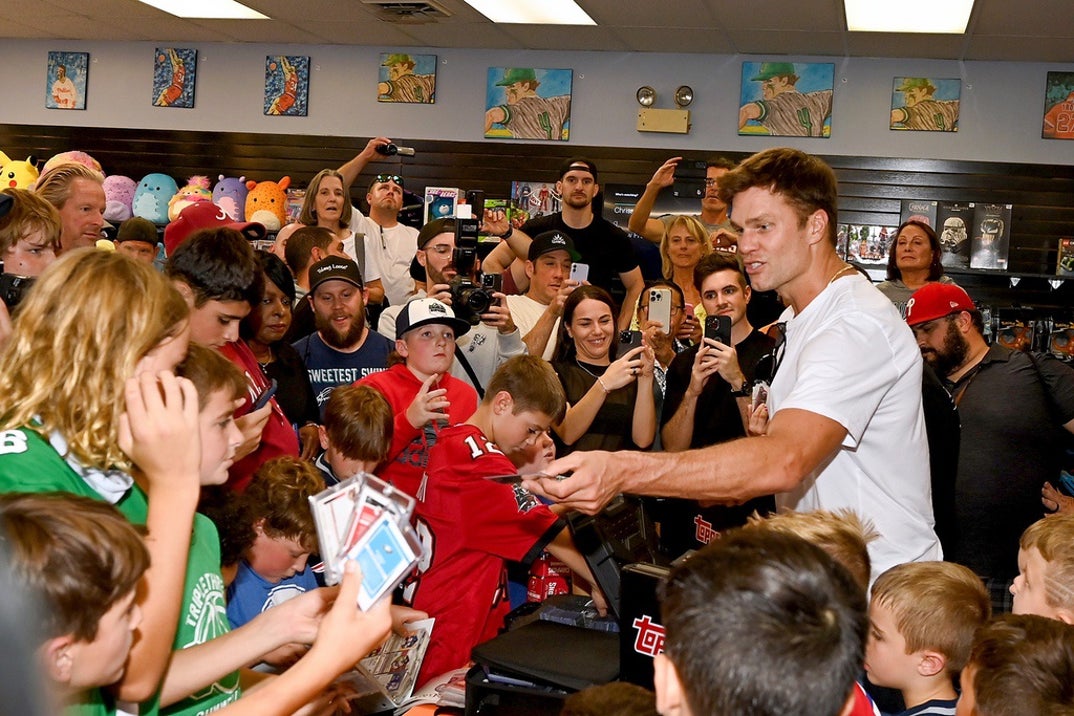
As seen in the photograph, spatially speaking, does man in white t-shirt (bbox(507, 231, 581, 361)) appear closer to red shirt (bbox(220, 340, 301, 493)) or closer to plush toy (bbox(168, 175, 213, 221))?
red shirt (bbox(220, 340, 301, 493))

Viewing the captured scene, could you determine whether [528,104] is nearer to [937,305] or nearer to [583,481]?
[937,305]

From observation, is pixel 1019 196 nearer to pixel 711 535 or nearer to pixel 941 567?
pixel 711 535

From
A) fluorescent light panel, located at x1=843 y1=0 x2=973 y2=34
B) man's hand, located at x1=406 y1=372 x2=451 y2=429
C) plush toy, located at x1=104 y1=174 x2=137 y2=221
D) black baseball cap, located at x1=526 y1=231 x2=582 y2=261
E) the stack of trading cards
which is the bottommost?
man's hand, located at x1=406 y1=372 x2=451 y2=429

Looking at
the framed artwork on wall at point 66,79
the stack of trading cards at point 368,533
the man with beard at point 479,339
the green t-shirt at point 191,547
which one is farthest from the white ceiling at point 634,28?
the stack of trading cards at point 368,533

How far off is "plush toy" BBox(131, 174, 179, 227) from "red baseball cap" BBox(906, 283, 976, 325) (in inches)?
270

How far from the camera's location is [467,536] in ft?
10.4

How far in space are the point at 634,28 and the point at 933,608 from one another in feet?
20.7

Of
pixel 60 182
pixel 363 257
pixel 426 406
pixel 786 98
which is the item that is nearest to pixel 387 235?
pixel 363 257

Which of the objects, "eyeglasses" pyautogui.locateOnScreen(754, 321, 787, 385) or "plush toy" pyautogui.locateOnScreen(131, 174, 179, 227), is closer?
"eyeglasses" pyautogui.locateOnScreen(754, 321, 787, 385)

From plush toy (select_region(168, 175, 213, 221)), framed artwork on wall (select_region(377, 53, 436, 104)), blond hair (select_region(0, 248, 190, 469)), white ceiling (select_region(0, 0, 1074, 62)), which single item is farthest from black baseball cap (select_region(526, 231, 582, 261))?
framed artwork on wall (select_region(377, 53, 436, 104))

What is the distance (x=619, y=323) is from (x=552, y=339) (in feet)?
3.06

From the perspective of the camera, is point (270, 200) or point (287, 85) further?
point (287, 85)

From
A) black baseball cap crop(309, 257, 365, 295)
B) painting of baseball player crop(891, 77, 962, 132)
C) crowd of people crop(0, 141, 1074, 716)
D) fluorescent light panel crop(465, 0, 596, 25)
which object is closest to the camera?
crowd of people crop(0, 141, 1074, 716)

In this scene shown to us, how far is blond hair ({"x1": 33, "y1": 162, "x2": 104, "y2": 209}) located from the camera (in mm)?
3865
